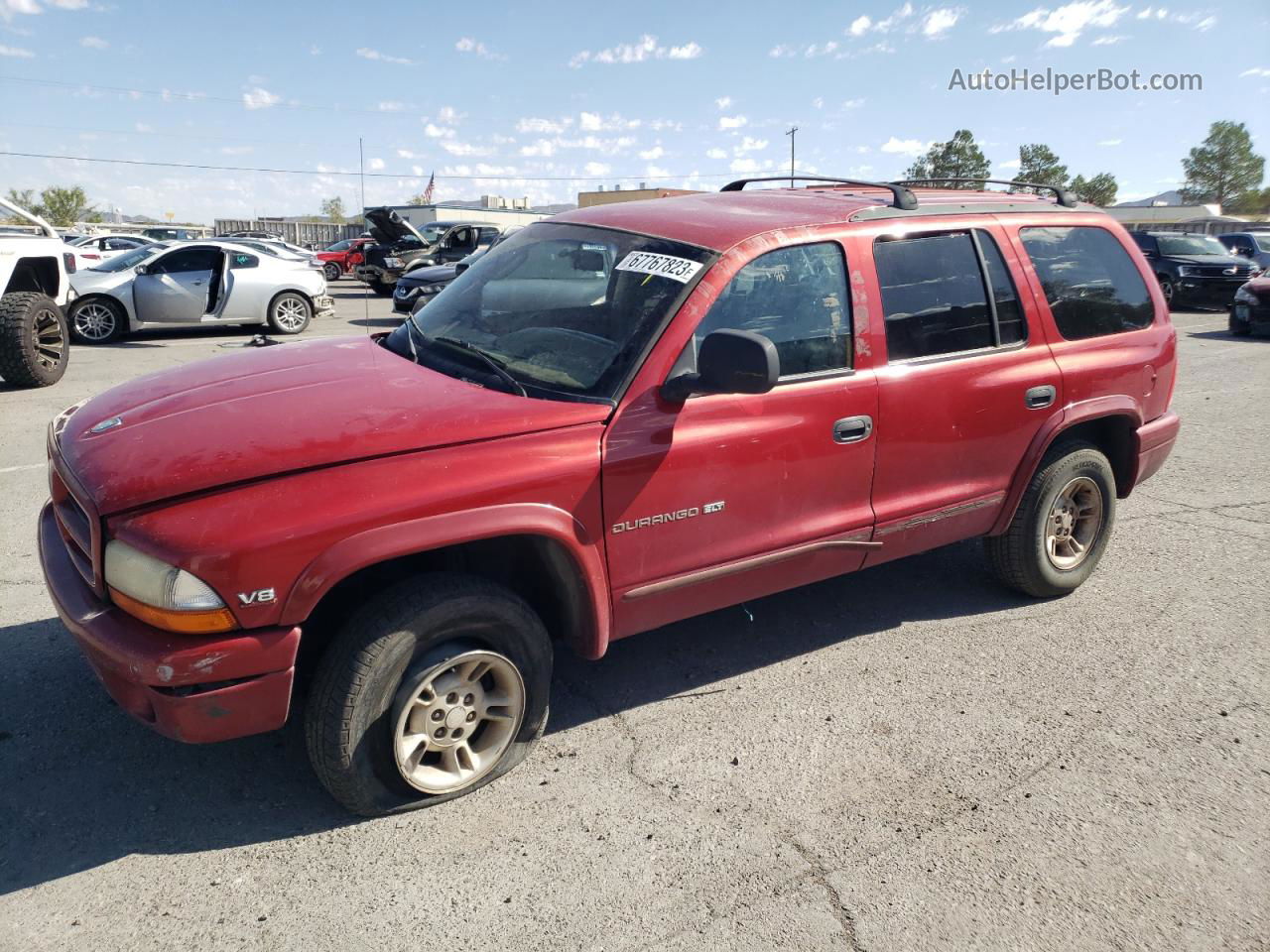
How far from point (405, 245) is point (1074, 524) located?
1971cm

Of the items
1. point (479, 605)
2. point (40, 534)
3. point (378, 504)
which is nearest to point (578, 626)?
point (479, 605)

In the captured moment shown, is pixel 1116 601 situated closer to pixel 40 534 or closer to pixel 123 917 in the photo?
pixel 123 917

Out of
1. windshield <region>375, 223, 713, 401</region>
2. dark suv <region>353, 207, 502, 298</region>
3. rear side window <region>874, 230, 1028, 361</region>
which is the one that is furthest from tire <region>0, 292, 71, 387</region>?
dark suv <region>353, 207, 502, 298</region>

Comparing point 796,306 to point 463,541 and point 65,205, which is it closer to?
point 463,541

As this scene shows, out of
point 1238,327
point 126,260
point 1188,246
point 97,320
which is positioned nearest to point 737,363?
point 97,320

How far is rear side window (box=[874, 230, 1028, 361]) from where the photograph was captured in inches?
143

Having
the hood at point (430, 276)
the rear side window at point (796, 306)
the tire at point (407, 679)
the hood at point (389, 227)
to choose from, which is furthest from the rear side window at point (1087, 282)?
the hood at point (389, 227)

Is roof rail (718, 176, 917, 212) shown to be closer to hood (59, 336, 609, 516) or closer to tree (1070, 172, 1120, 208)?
hood (59, 336, 609, 516)

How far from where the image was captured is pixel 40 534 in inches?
126

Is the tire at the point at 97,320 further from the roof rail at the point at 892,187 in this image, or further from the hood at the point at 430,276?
the roof rail at the point at 892,187

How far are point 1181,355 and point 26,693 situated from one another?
46.2ft

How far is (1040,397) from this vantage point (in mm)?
4039

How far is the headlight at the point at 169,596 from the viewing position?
2.39 metres

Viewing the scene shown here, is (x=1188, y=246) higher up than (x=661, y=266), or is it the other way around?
(x=1188, y=246)
